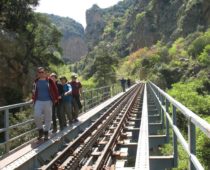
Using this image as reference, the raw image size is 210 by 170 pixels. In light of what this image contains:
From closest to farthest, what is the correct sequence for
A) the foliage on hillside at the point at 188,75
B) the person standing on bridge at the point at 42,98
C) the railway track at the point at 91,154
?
the railway track at the point at 91,154
the person standing on bridge at the point at 42,98
the foliage on hillside at the point at 188,75

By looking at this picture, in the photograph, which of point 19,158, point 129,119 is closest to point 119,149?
point 19,158

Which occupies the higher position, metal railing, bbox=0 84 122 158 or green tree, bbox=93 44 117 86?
green tree, bbox=93 44 117 86

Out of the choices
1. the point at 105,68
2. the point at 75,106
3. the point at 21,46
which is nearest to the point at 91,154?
the point at 75,106

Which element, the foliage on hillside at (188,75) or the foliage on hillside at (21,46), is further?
the foliage on hillside at (21,46)

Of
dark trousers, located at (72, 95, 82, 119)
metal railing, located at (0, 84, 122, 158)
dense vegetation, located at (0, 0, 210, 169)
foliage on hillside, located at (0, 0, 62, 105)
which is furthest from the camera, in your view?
foliage on hillside, located at (0, 0, 62, 105)

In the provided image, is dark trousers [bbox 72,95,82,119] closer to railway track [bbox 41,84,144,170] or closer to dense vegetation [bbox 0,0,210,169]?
railway track [bbox 41,84,144,170]

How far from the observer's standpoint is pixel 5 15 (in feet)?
150

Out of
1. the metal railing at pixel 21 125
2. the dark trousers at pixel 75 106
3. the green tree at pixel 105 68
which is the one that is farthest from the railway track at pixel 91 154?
the green tree at pixel 105 68

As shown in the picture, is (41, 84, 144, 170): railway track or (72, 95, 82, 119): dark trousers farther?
(72, 95, 82, 119): dark trousers

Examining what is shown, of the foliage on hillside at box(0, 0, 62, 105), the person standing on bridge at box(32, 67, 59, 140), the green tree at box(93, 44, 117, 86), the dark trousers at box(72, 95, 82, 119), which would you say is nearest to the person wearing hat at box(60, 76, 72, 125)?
the dark trousers at box(72, 95, 82, 119)

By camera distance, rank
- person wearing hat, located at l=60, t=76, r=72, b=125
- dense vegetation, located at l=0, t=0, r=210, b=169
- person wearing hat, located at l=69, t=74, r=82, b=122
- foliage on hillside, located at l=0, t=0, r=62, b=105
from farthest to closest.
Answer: foliage on hillside, located at l=0, t=0, r=62, b=105 → dense vegetation, located at l=0, t=0, r=210, b=169 → person wearing hat, located at l=69, t=74, r=82, b=122 → person wearing hat, located at l=60, t=76, r=72, b=125

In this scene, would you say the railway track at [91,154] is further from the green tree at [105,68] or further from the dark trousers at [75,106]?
the green tree at [105,68]

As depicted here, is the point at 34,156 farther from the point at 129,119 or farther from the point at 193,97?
the point at 193,97

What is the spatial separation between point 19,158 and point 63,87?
5.01 meters
